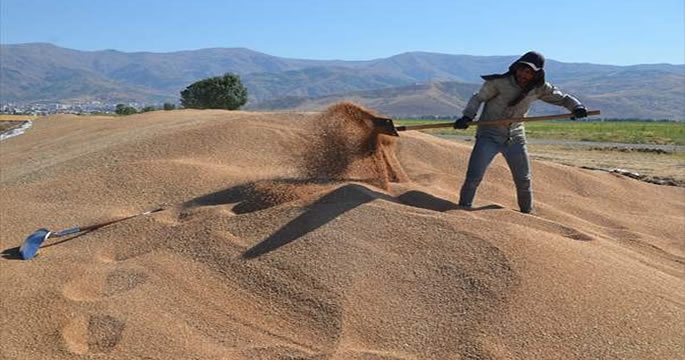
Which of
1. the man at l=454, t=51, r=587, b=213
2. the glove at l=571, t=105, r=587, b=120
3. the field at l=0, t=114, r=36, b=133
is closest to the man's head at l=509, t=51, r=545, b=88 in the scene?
the man at l=454, t=51, r=587, b=213

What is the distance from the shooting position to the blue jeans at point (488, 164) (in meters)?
4.58

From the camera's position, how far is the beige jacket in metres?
4.64

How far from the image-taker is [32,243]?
4.04 m

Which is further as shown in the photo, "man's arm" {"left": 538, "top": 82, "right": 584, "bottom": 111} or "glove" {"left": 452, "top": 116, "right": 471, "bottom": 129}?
"man's arm" {"left": 538, "top": 82, "right": 584, "bottom": 111}

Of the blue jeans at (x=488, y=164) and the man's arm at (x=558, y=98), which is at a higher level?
the man's arm at (x=558, y=98)

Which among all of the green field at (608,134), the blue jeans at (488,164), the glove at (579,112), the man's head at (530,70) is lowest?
the green field at (608,134)

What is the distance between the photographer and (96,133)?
32.1 feet

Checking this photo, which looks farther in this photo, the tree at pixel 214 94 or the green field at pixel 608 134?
the tree at pixel 214 94

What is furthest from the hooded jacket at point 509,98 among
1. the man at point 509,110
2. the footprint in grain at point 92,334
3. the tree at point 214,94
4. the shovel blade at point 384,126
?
the tree at point 214,94

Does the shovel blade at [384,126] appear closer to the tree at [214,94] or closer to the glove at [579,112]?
the glove at [579,112]

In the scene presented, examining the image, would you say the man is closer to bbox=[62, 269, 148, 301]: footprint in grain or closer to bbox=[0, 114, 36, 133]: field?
bbox=[62, 269, 148, 301]: footprint in grain

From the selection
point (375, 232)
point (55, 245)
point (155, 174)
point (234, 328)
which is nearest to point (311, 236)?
point (375, 232)

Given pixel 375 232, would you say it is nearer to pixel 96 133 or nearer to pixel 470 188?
pixel 470 188

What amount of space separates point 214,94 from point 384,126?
27278mm
